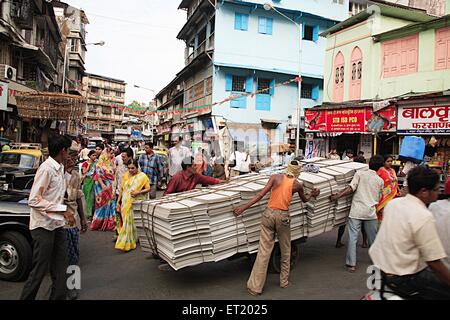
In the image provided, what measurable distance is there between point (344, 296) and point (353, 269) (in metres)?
1.05

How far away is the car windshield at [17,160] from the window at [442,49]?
1423 cm

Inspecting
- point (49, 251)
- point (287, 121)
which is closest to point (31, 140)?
point (287, 121)

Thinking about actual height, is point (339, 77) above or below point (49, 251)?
above

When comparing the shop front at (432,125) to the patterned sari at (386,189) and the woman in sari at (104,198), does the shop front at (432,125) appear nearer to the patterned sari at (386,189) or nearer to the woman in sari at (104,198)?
the patterned sari at (386,189)

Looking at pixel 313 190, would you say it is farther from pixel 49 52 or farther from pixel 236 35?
pixel 49 52

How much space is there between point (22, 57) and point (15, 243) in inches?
811

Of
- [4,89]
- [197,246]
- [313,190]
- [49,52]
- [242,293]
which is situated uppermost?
[49,52]

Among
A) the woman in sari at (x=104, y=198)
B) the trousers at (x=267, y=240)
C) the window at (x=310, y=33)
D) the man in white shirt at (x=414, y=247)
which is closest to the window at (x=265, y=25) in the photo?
the window at (x=310, y=33)

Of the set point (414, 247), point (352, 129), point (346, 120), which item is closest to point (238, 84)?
point (346, 120)

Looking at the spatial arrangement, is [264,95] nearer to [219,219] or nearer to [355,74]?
[355,74]

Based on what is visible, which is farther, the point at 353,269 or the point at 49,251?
the point at 353,269

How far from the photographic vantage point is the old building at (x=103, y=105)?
74.4m

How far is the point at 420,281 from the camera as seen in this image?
2.72m
